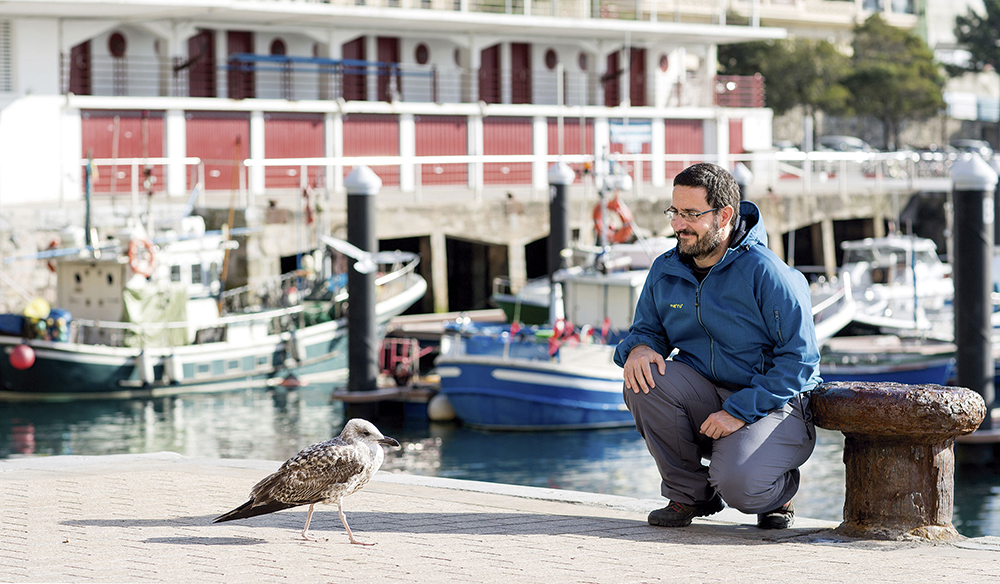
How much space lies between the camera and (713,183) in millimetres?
6605

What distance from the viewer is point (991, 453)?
651 inches

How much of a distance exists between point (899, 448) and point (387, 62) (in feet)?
119

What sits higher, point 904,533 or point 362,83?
point 362,83

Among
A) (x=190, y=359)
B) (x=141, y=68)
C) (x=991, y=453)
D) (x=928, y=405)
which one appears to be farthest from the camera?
(x=141, y=68)

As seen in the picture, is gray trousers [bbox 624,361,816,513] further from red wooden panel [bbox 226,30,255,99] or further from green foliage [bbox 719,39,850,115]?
green foliage [bbox 719,39,850,115]

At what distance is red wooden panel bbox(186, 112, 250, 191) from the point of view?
1414 inches

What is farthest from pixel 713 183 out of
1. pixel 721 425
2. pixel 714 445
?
pixel 714 445

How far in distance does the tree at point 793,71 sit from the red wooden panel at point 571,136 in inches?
676

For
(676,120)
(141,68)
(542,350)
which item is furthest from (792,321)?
(676,120)

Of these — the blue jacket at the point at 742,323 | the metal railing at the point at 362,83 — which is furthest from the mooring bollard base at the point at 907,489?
the metal railing at the point at 362,83

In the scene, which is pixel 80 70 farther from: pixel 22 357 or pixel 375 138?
pixel 22 357

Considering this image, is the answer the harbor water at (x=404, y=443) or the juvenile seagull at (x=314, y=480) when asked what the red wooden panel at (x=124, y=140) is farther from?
the juvenile seagull at (x=314, y=480)

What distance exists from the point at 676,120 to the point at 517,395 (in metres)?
26.9

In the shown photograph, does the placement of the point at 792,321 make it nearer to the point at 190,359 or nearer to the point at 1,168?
the point at 190,359
